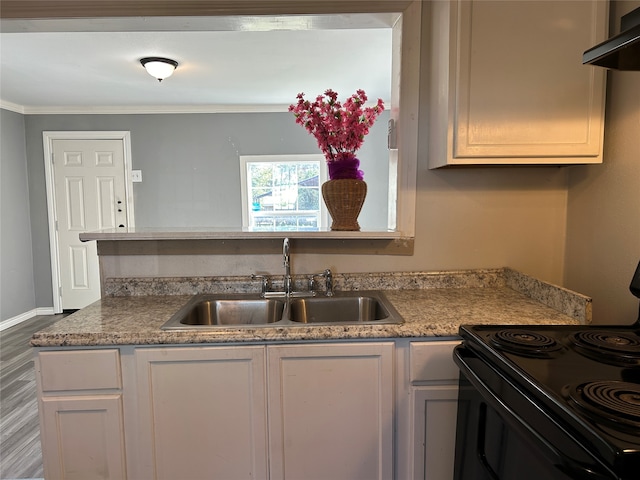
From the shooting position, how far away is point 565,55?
4.63ft

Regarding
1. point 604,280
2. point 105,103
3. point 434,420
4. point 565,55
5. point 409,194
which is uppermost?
point 105,103

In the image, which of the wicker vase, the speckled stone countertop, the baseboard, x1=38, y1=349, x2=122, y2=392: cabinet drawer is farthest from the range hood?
the baseboard

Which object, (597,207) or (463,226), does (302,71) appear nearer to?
(463,226)

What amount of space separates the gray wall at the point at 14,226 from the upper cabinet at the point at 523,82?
15.1 feet

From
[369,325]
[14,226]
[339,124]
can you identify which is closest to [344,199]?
[339,124]

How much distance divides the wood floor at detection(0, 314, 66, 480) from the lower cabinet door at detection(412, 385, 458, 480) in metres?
1.78

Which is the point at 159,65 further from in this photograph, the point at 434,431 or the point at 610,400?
the point at 610,400

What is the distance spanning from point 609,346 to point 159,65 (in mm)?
3219

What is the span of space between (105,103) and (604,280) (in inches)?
187

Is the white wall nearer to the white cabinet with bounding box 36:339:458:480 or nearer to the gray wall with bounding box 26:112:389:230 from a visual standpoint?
the white cabinet with bounding box 36:339:458:480

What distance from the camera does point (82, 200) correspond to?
4473mm

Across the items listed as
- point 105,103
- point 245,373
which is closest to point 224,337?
point 245,373

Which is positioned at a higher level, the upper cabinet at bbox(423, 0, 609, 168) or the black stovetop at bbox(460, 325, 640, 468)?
the upper cabinet at bbox(423, 0, 609, 168)

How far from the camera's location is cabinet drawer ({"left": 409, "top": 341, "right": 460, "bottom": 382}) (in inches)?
51.3
